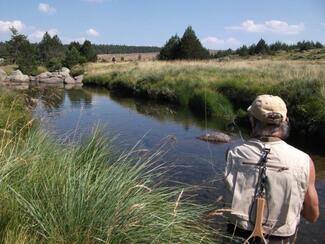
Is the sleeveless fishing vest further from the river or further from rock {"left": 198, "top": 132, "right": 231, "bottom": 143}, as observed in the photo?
rock {"left": 198, "top": 132, "right": 231, "bottom": 143}

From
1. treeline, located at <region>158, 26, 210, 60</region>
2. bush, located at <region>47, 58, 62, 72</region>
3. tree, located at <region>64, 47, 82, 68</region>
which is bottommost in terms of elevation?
bush, located at <region>47, 58, 62, 72</region>

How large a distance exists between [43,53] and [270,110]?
85485 millimetres

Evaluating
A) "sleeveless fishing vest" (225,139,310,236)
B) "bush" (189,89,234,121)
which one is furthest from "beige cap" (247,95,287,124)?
"bush" (189,89,234,121)

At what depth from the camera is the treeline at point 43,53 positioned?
61.2 meters

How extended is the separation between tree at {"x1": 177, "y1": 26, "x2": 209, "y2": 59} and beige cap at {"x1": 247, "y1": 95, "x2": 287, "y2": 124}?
56008 millimetres

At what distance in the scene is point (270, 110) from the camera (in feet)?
9.77

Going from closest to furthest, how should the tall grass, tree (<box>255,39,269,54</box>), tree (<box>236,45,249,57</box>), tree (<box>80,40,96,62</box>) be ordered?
the tall grass
tree (<box>80,40,96,62</box>)
tree (<box>255,39,269,54</box>)
tree (<box>236,45,249,57</box>)

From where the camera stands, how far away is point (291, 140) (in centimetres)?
1510

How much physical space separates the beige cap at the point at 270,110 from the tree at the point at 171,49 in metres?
58.2

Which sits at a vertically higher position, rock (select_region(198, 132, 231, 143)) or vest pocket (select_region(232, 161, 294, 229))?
vest pocket (select_region(232, 161, 294, 229))

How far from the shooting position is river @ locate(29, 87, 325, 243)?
7.25 m

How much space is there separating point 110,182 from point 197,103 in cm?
1961

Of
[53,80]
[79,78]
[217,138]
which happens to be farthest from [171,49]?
[217,138]

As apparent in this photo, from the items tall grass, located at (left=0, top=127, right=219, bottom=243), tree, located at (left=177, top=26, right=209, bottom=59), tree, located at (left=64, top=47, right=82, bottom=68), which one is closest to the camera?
tall grass, located at (left=0, top=127, right=219, bottom=243)
